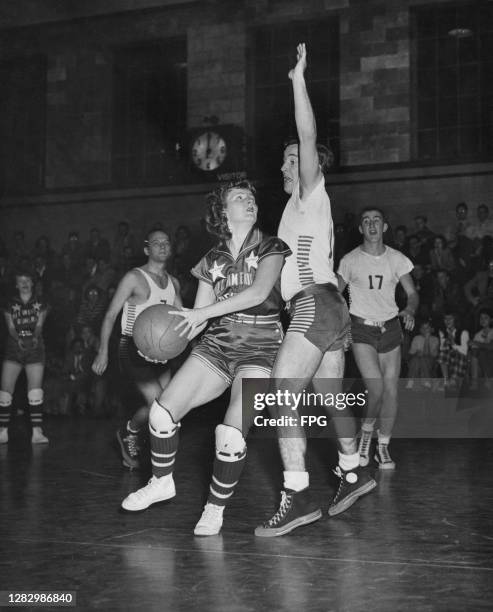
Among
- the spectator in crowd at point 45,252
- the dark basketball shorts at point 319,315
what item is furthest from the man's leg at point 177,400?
the spectator in crowd at point 45,252

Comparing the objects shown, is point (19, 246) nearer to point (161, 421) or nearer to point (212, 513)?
point (161, 421)

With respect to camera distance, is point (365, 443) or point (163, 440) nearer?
point (163, 440)

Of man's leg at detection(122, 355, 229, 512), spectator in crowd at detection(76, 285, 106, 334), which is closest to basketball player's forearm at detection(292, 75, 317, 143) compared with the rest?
man's leg at detection(122, 355, 229, 512)

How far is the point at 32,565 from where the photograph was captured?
3449 millimetres

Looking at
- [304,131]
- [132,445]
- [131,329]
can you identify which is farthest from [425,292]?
[304,131]

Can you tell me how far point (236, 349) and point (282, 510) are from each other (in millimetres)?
811

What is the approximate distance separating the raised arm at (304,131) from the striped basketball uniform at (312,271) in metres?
0.08

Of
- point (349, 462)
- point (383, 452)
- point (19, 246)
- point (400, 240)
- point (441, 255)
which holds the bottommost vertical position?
point (383, 452)

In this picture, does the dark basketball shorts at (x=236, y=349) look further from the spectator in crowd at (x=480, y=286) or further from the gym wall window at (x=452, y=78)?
the gym wall window at (x=452, y=78)

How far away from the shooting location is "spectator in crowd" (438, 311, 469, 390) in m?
11.2

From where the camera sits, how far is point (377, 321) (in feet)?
21.4

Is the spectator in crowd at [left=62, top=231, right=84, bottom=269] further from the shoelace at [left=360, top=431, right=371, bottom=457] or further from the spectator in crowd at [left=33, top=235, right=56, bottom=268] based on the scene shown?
the shoelace at [left=360, top=431, right=371, bottom=457]

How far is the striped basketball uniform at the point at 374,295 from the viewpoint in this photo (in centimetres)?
654

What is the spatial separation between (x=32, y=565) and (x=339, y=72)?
14.3m
